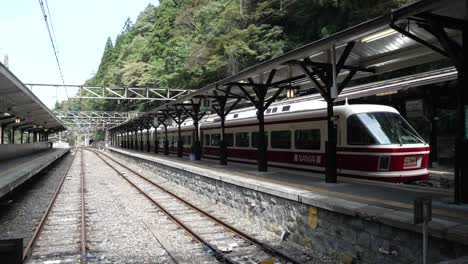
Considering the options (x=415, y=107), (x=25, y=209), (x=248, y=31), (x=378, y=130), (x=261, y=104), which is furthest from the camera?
(x=248, y=31)

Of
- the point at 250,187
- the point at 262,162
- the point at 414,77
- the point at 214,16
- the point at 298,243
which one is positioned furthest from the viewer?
the point at 214,16

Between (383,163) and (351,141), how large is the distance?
1.07 meters

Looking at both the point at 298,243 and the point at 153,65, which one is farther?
the point at 153,65

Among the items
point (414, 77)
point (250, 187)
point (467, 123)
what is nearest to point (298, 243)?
point (250, 187)

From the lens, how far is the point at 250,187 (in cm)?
1009

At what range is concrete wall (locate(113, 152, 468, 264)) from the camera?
543 centimetres

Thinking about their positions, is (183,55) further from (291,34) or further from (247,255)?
(247,255)

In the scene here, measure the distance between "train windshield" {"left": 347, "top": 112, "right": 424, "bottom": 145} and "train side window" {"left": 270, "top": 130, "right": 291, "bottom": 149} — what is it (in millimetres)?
3090

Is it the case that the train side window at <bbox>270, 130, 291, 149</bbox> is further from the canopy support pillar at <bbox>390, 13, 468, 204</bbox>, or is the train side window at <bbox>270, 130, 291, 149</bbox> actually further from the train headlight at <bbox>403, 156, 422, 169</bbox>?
the canopy support pillar at <bbox>390, 13, 468, 204</bbox>

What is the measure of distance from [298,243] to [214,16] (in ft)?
105

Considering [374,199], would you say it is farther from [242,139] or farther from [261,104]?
[242,139]

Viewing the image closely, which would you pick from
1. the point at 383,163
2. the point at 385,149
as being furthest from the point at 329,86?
the point at 383,163

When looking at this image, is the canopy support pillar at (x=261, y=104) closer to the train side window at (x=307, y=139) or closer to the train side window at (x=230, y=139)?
the train side window at (x=307, y=139)

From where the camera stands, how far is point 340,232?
6875mm
